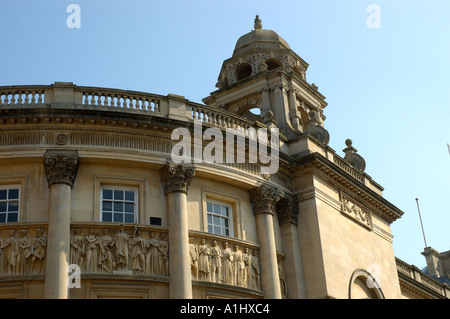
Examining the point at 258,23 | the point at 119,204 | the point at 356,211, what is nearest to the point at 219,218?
the point at 119,204

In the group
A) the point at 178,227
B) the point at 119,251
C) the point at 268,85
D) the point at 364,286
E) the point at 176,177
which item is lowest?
the point at 119,251

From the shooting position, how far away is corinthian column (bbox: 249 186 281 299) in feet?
90.2

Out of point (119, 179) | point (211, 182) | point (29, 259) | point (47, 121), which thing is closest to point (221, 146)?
point (211, 182)

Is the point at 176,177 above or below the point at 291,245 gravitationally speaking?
above

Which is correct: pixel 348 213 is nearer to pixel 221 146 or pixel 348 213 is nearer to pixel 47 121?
pixel 221 146

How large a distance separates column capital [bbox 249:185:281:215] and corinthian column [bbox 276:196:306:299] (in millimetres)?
774

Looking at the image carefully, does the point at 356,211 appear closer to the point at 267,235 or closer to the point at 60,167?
the point at 267,235

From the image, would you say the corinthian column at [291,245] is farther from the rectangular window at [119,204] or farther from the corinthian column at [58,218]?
the corinthian column at [58,218]

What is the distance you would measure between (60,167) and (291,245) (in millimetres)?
9348

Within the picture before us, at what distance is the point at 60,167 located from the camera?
2559cm

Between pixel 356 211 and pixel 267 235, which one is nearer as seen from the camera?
pixel 267 235

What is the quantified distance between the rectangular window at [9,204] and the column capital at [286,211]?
992cm

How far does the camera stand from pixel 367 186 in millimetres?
35031
